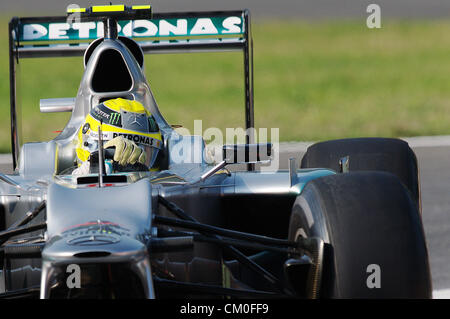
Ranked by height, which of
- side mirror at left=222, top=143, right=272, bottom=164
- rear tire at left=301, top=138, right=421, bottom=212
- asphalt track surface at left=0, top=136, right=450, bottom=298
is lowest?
asphalt track surface at left=0, top=136, right=450, bottom=298

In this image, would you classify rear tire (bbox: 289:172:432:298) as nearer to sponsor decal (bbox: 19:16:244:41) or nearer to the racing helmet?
the racing helmet

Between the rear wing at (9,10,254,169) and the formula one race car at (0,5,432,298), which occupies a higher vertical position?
the rear wing at (9,10,254,169)

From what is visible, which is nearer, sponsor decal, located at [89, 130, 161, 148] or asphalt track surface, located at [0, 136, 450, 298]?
sponsor decal, located at [89, 130, 161, 148]

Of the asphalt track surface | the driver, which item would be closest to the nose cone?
the driver

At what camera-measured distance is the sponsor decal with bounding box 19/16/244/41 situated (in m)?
6.65

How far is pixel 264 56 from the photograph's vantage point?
21.1 meters

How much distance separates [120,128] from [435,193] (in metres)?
4.66

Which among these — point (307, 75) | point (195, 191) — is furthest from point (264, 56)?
point (195, 191)

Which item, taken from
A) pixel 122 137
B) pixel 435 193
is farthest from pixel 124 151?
pixel 435 193

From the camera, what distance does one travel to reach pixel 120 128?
16.6 feet

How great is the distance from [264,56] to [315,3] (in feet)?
23.9

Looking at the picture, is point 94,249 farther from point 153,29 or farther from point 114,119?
point 153,29

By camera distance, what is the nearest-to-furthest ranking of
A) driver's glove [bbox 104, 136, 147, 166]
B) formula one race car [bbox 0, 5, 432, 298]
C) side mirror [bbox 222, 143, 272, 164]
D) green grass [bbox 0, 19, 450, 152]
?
1. formula one race car [bbox 0, 5, 432, 298]
2. driver's glove [bbox 104, 136, 147, 166]
3. side mirror [bbox 222, 143, 272, 164]
4. green grass [bbox 0, 19, 450, 152]

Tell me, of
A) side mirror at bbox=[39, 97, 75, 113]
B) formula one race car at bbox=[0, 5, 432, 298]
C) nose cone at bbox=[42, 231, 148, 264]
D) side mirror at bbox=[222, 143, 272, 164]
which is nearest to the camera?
nose cone at bbox=[42, 231, 148, 264]
